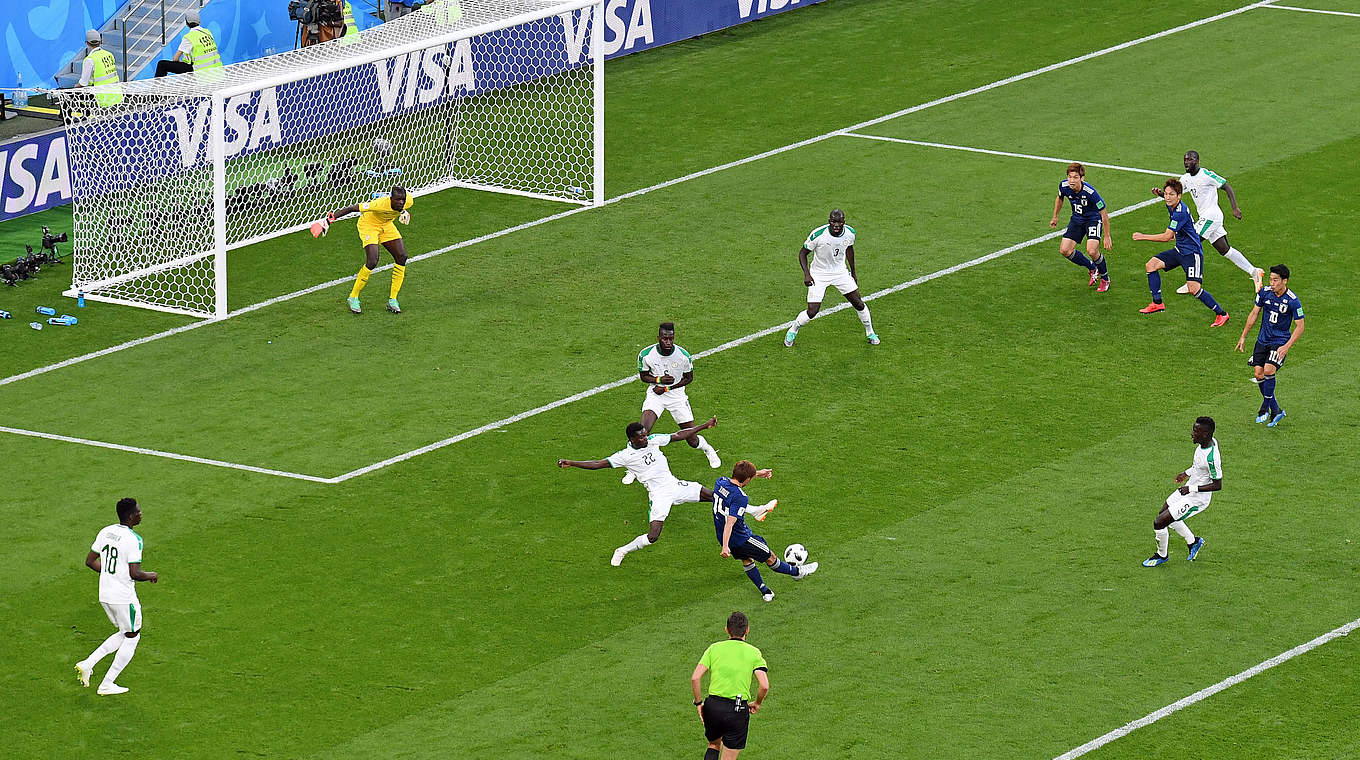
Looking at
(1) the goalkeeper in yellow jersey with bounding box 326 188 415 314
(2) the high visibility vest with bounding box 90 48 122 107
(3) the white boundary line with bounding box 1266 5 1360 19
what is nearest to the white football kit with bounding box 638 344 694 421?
(1) the goalkeeper in yellow jersey with bounding box 326 188 415 314

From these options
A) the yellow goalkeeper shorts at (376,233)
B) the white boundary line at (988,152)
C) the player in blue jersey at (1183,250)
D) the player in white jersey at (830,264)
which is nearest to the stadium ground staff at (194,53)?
the yellow goalkeeper shorts at (376,233)

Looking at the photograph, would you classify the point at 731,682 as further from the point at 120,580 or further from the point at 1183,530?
the point at 1183,530

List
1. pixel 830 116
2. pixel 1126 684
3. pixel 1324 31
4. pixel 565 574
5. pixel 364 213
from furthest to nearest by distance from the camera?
pixel 1324 31 < pixel 830 116 < pixel 364 213 < pixel 565 574 < pixel 1126 684

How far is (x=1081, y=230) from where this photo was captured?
1086 inches

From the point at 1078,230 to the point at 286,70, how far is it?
1093 cm

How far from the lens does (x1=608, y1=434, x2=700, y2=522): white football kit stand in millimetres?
20578

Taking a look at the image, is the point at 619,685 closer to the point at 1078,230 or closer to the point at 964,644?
the point at 964,644

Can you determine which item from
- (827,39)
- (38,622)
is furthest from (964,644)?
(827,39)

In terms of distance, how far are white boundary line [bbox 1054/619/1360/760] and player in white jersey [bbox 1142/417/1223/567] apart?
174cm

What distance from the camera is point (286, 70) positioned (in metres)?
28.9

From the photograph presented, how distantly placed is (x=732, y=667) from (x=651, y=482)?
4865 mm

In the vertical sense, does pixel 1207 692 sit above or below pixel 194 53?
below

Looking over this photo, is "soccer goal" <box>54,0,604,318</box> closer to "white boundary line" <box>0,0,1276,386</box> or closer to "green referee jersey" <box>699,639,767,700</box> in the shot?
"white boundary line" <box>0,0,1276,386</box>

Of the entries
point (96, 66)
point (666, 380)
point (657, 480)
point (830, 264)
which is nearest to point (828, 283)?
point (830, 264)
